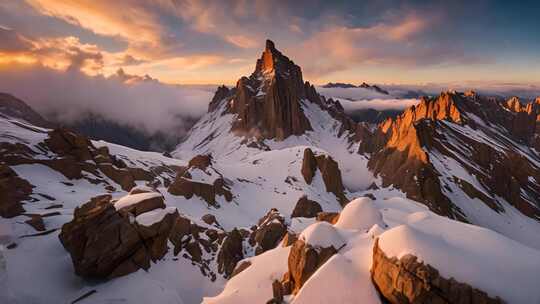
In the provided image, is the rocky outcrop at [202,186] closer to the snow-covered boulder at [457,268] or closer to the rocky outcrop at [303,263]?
the rocky outcrop at [303,263]

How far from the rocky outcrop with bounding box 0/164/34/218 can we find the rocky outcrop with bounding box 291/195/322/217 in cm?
6322

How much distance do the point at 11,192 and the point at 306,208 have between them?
6927 cm

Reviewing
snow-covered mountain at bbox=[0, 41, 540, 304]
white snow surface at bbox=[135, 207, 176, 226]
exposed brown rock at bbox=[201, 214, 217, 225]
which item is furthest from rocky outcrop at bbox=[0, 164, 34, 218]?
exposed brown rock at bbox=[201, 214, 217, 225]

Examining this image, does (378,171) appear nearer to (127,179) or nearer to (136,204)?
(127,179)

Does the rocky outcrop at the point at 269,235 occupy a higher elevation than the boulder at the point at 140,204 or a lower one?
lower

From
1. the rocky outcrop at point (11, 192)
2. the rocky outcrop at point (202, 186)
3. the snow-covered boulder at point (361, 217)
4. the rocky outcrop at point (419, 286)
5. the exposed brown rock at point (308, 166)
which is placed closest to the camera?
the rocky outcrop at point (419, 286)

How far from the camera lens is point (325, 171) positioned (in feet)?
386

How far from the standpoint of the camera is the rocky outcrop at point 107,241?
1246 inches

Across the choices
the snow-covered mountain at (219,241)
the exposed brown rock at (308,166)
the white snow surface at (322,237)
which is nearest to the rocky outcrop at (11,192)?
the snow-covered mountain at (219,241)

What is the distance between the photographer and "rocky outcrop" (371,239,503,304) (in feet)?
49.7

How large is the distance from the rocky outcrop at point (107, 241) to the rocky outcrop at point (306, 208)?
2109 inches

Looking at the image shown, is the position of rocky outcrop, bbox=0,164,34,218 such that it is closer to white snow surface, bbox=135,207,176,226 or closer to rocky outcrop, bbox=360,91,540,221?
white snow surface, bbox=135,207,176,226

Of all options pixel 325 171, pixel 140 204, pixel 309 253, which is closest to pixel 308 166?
pixel 325 171

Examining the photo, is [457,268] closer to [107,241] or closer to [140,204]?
[107,241]
